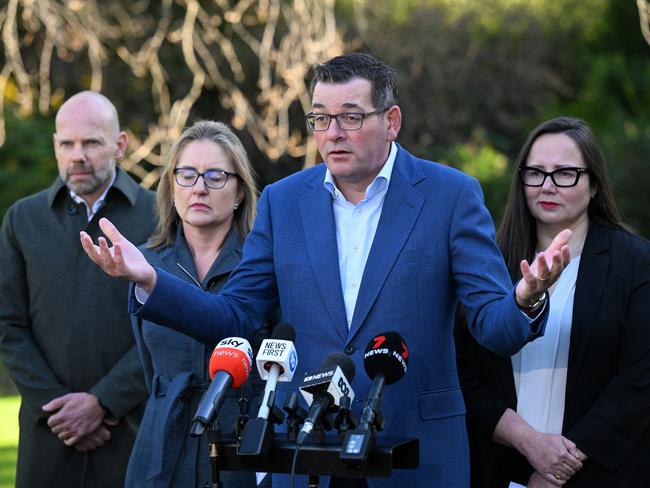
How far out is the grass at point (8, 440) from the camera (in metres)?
8.74

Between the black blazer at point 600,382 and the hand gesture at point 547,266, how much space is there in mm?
1080

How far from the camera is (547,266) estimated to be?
3.48m

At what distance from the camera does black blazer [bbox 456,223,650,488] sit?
4438 mm

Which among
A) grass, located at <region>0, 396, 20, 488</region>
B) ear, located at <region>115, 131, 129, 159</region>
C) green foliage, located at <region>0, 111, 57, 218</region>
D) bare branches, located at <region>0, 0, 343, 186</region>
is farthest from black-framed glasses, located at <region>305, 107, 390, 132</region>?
green foliage, located at <region>0, 111, 57, 218</region>

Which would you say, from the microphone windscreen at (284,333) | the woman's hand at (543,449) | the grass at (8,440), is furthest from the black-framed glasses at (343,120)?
the grass at (8,440)

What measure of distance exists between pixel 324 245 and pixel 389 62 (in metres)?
14.0

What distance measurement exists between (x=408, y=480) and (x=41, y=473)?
2.37 m

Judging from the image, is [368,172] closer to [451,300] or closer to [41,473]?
[451,300]

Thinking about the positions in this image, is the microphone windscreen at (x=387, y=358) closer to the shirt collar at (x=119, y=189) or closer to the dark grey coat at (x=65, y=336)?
the dark grey coat at (x=65, y=336)

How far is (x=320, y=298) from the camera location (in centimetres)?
405

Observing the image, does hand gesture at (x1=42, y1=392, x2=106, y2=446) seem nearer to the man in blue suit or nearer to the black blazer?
the man in blue suit

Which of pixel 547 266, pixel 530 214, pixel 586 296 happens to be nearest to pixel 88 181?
pixel 530 214

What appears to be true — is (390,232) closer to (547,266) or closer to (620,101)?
(547,266)

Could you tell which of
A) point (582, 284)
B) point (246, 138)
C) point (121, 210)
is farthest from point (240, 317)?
point (246, 138)
